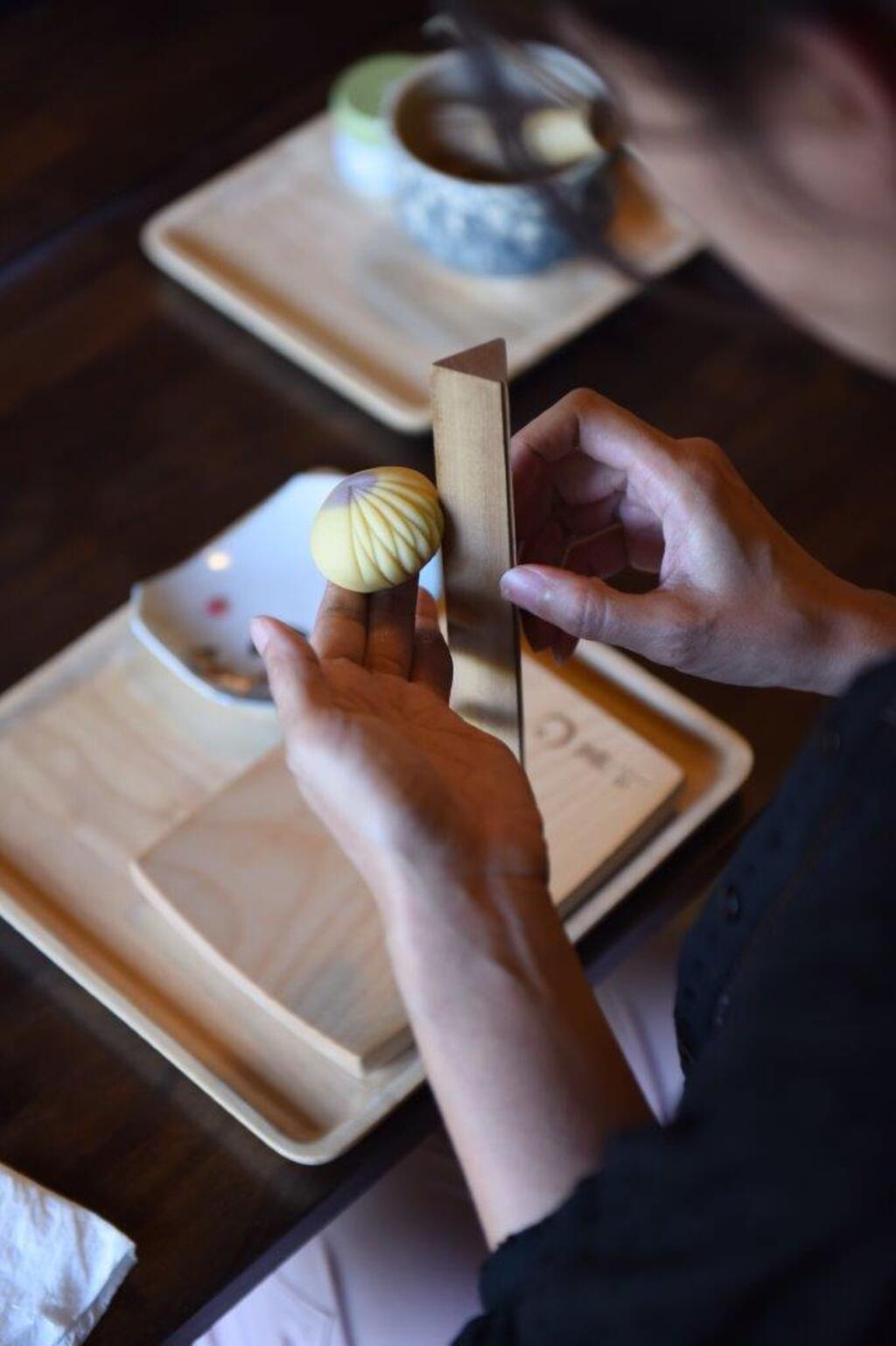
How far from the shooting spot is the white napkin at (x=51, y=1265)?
0.65 meters

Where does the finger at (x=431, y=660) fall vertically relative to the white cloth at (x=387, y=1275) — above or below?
above

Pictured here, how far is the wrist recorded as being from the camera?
2.46 feet

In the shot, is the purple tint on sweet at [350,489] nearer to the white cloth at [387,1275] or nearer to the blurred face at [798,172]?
the blurred face at [798,172]

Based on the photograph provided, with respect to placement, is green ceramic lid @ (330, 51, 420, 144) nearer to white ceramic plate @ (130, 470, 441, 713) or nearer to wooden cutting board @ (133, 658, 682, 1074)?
white ceramic plate @ (130, 470, 441, 713)

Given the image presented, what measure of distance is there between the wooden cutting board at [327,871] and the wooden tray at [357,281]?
308 millimetres

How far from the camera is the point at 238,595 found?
3.09 ft

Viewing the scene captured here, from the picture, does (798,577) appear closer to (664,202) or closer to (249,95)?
(664,202)

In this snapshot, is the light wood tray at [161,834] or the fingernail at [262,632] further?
the light wood tray at [161,834]

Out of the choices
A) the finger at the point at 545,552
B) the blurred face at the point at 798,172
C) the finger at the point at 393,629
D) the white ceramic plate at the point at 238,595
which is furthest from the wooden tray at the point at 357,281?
the blurred face at the point at 798,172

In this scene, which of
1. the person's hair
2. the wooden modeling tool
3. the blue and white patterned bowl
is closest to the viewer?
the person's hair

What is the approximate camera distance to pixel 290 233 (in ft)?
3.90

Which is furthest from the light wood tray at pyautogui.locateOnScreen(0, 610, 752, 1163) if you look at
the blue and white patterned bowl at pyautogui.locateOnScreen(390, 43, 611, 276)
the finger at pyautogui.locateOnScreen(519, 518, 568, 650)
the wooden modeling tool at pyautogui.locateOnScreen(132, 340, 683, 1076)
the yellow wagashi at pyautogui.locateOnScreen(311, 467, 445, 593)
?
the blue and white patterned bowl at pyautogui.locateOnScreen(390, 43, 611, 276)

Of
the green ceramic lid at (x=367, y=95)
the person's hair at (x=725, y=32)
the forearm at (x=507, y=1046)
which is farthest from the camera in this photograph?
the green ceramic lid at (x=367, y=95)

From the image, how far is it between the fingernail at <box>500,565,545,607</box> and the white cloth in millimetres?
390
